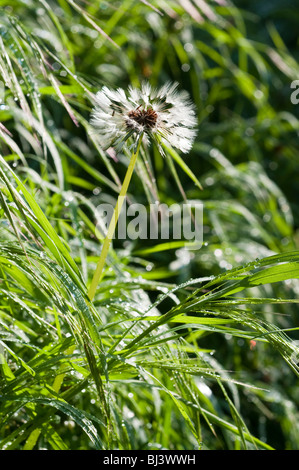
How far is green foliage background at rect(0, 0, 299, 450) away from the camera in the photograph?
65 centimetres

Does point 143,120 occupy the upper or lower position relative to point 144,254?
lower

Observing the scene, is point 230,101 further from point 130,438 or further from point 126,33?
point 130,438

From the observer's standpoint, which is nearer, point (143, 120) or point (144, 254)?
point (143, 120)

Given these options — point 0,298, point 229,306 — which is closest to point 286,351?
point 229,306

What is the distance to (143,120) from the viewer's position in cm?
62

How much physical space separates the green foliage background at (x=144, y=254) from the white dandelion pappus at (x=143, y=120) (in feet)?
0.27

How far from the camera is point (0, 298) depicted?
77cm

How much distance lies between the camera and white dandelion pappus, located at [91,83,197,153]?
0.62m

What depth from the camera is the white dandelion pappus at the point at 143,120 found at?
62cm

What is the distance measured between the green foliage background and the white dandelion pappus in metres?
0.08

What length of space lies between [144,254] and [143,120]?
2.90ft

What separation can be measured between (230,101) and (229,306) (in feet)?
5.39

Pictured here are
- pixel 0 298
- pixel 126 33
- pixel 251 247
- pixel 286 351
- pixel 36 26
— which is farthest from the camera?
pixel 126 33

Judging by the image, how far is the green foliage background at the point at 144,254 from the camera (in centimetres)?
65
